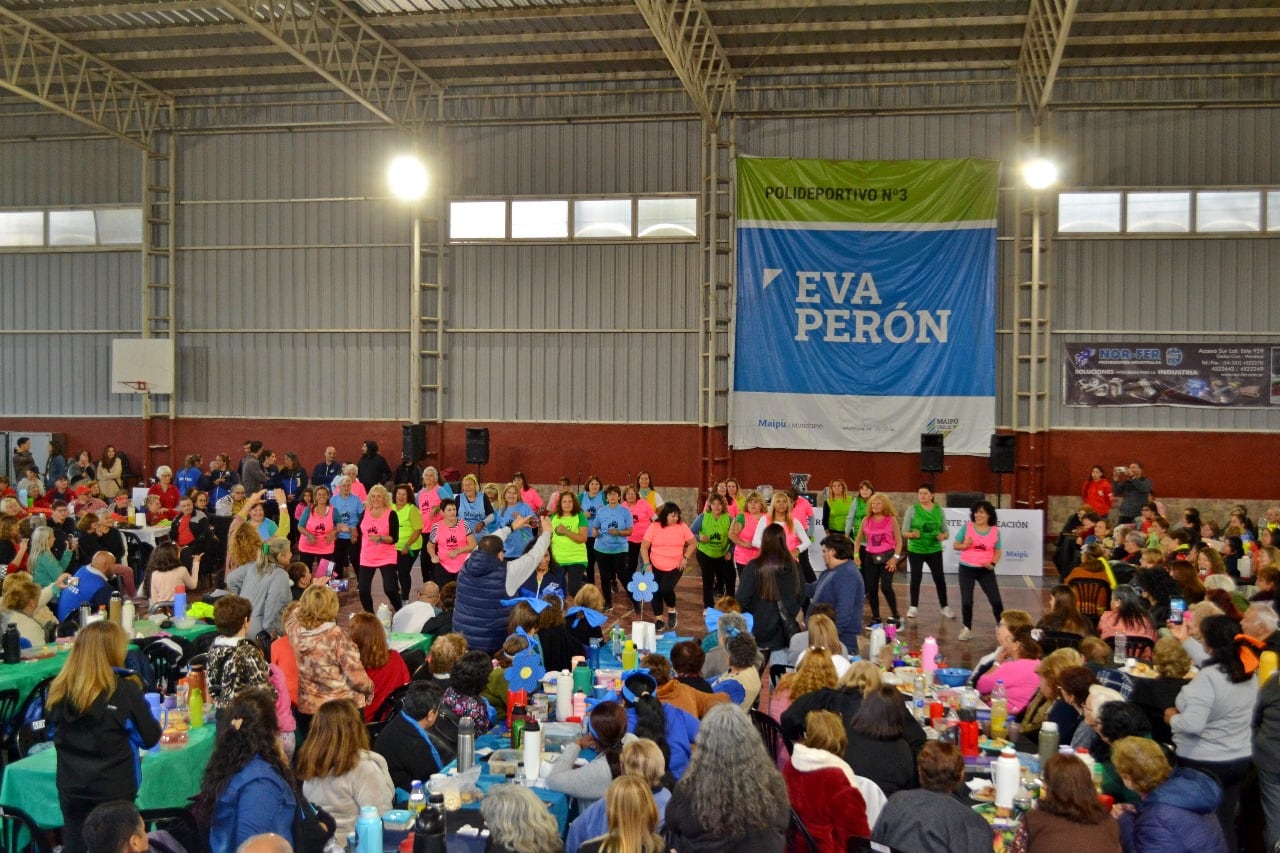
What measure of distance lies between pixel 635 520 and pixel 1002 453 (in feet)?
19.5

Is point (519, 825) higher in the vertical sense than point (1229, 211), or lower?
lower

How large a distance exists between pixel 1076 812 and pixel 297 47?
41.4 ft

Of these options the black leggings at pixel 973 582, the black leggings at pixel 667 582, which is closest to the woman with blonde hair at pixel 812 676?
the black leggings at pixel 667 582

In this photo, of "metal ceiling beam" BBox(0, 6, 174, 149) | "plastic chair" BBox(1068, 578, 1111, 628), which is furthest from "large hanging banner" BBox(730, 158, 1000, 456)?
"metal ceiling beam" BBox(0, 6, 174, 149)

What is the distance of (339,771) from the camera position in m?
4.53

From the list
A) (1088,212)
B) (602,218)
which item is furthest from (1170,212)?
(602,218)

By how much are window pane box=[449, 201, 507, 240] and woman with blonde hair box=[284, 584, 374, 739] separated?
12.3 metres

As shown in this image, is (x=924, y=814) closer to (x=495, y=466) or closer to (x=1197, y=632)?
(x=1197, y=632)

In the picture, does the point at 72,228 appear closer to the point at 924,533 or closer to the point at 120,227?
the point at 120,227

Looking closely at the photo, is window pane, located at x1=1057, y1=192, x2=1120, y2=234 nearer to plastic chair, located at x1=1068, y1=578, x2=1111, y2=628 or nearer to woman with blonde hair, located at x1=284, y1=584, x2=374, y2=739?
plastic chair, located at x1=1068, y1=578, x2=1111, y2=628

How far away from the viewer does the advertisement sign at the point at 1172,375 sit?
1609cm

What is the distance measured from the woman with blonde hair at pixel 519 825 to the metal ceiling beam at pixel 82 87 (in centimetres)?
1442

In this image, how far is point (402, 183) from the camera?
1530cm

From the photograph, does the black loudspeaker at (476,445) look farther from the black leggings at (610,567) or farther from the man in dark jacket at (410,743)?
the man in dark jacket at (410,743)
